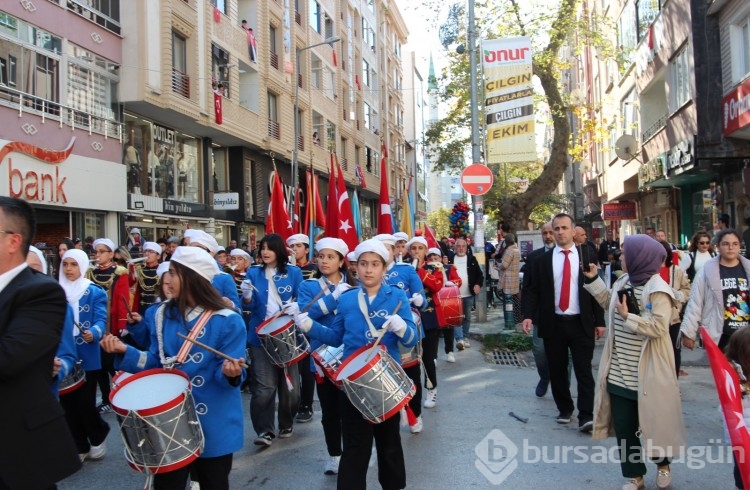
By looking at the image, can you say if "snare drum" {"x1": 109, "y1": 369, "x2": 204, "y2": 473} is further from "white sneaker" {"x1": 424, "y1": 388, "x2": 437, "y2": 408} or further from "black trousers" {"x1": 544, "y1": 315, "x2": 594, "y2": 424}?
"white sneaker" {"x1": 424, "y1": 388, "x2": 437, "y2": 408}

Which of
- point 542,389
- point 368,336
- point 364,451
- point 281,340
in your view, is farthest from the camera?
point 542,389

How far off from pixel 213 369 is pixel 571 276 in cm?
406

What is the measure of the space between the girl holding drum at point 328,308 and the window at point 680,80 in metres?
14.2

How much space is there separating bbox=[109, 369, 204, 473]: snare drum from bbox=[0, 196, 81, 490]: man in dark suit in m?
0.54

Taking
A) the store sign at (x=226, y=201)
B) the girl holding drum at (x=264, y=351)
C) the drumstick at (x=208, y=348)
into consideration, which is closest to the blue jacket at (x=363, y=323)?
the drumstick at (x=208, y=348)

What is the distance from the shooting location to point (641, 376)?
15.1ft

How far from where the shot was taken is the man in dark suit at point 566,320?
6402 millimetres

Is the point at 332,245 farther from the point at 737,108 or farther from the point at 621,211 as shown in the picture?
the point at 621,211

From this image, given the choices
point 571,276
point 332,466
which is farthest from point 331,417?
point 571,276

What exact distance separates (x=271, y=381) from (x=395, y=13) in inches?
2226

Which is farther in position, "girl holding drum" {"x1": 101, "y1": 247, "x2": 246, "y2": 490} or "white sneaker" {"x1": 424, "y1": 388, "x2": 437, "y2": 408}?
"white sneaker" {"x1": 424, "y1": 388, "x2": 437, "y2": 408}

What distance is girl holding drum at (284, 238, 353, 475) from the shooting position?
5.10 meters

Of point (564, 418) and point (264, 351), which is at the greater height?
point (264, 351)

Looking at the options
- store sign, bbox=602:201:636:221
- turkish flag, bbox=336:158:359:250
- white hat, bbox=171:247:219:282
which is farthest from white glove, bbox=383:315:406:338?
store sign, bbox=602:201:636:221
